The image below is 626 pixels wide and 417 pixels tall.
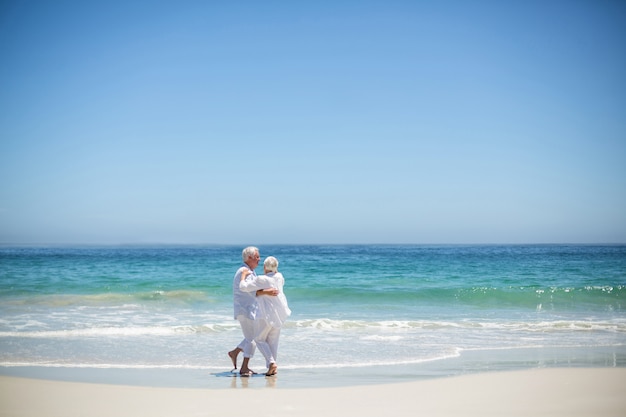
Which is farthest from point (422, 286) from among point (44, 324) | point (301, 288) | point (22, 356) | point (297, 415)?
point (297, 415)

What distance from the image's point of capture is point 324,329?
12.1 metres

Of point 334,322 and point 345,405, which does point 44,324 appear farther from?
point 345,405

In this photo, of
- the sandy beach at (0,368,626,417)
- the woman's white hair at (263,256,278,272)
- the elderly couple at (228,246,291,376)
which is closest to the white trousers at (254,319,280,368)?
the elderly couple at (228,246,291,376)

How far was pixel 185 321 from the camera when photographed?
1309 centimetres

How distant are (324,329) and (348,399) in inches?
248

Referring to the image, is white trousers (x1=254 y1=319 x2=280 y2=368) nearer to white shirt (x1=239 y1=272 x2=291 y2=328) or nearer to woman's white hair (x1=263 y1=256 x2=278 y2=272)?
white shirt (x1=239 y1=272 x2=291 y2=328)

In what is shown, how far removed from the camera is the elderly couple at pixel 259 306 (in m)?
7.42

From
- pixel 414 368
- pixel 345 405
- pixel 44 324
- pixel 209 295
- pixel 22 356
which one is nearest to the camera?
pixel 345 405

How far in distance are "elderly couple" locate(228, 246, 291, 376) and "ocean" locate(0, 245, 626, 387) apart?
503mm

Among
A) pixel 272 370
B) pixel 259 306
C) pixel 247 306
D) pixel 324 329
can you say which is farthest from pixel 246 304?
pixel 324 329

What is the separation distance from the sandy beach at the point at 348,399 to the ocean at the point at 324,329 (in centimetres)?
70

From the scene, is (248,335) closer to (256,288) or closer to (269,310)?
(269,310)

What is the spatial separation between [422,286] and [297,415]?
16.7 m

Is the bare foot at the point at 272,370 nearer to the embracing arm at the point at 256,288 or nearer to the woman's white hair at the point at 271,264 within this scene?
the embracing arm at the point at 256,288
